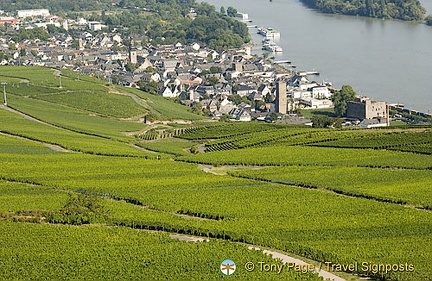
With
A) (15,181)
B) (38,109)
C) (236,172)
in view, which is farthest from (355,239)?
(38,109)

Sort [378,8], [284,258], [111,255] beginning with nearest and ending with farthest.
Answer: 1. [111,255]
2. [284,258]
3. [378,8]

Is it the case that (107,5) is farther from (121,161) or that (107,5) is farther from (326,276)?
(326,276)

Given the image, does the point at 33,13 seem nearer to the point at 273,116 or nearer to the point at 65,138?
the point at 273,116

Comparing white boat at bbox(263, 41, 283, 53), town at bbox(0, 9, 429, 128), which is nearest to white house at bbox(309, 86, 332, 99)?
town at bbox(0, 9, 429, 128)

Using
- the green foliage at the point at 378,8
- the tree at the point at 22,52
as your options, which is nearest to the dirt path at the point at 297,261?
the tree at the point at 22,52

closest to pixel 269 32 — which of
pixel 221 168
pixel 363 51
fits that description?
pixel 363 51

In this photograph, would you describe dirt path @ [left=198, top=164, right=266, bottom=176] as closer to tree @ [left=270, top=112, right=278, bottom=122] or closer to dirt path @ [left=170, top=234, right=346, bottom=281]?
dirt path @ [left=170, top=234, right=346, bottom=281]
